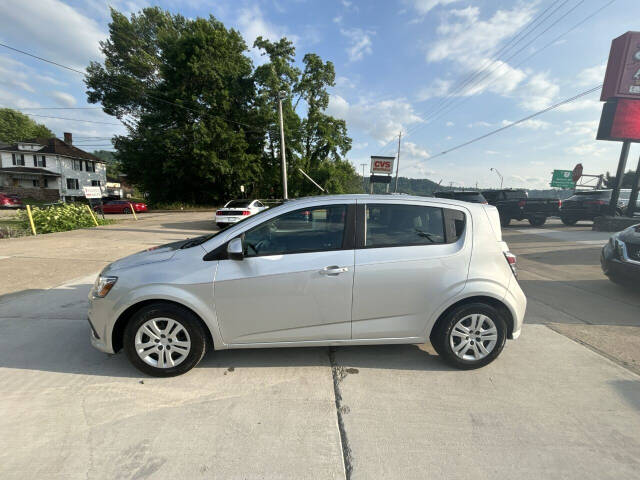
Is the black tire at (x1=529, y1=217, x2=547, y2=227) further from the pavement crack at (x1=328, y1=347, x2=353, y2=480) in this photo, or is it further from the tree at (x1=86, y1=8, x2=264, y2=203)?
the tree at (x1=86, y1=8, x2=264, y2=203)

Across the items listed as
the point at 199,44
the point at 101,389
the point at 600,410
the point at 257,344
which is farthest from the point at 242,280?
the point at 199,44

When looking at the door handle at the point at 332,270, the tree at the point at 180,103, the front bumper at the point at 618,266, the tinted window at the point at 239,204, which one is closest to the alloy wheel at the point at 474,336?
the door handle at the point at 332,270

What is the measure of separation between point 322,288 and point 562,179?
49238 millimetres

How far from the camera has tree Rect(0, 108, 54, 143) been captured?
5603 cm

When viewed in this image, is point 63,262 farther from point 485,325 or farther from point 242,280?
point 485,325

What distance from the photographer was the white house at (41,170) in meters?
39.3

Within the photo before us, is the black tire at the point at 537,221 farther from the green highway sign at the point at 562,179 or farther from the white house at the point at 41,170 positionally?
the white house at the point at 41,170

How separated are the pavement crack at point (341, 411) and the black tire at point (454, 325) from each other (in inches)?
37.7

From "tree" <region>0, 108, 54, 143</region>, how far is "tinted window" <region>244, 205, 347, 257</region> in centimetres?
8242

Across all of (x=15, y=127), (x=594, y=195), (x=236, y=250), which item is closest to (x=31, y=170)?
(x=15, y=127)

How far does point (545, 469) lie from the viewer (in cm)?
175

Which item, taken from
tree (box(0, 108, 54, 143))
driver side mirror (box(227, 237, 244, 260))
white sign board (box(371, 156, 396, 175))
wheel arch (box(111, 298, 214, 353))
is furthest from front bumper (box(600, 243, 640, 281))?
tree (box(0, 108, 54, 143))

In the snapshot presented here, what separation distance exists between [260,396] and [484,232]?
254cm

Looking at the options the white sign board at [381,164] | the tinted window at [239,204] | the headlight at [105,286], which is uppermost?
the white sign board at [381,164]
